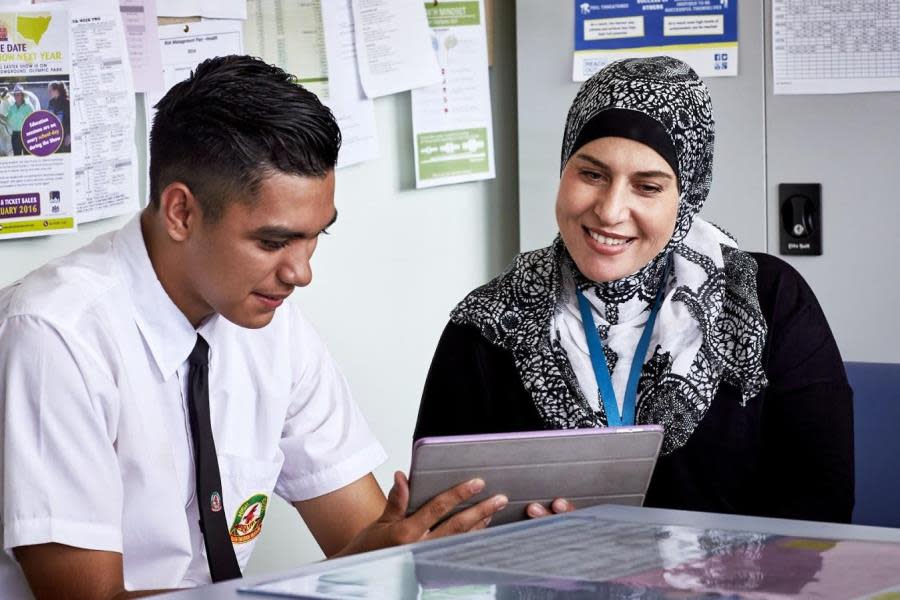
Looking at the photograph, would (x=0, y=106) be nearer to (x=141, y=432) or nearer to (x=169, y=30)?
(x=169, y=30)

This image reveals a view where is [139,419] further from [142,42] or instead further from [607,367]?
[142,42]

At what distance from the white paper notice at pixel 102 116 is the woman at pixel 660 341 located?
0.64 m

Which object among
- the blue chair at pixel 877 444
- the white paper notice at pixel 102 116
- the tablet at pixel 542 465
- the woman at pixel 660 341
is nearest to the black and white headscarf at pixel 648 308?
the woman at pixel 660 341

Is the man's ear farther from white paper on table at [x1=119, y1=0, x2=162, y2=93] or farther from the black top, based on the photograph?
white paper on table at [x1=119, y1=0, x2=162, y2=93]

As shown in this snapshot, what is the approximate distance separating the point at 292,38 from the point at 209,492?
121cm

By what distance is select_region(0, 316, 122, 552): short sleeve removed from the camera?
56.2 inches

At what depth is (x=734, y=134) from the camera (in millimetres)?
2801

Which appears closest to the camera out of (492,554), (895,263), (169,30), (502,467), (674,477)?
(492,554)

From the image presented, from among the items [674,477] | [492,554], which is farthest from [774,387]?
[492,554]

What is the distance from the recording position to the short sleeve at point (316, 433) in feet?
6.01

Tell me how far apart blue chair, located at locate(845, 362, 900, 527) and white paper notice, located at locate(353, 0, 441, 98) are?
1243 mm

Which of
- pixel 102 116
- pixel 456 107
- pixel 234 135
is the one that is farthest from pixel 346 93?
pixel 234 135

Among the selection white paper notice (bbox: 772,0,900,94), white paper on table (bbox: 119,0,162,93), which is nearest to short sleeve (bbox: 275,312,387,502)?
white paper on table (bbox: 119,0,162,93)

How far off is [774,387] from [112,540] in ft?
3.15
